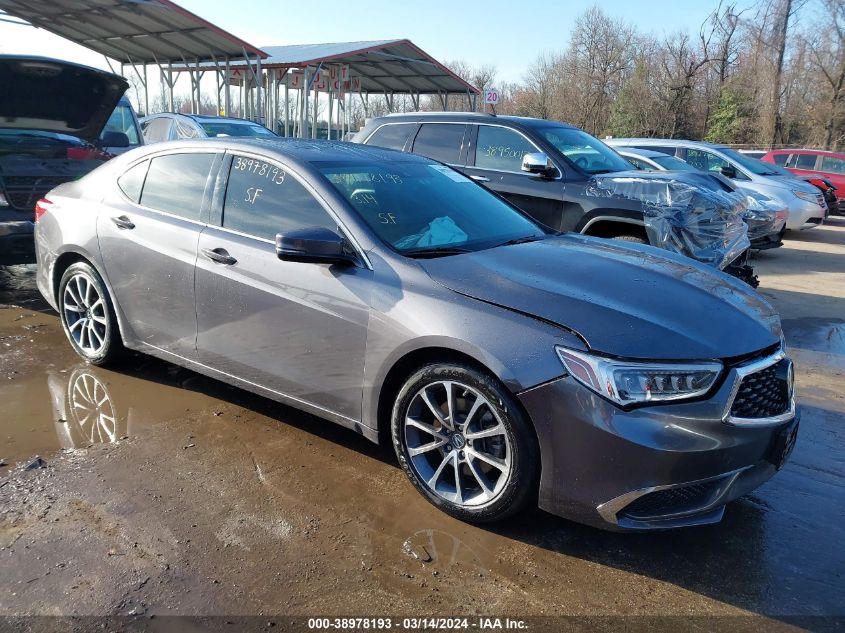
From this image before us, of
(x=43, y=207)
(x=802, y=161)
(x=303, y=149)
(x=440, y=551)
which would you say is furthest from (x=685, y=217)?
(x=802, y=161)

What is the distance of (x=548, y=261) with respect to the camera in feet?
10.9

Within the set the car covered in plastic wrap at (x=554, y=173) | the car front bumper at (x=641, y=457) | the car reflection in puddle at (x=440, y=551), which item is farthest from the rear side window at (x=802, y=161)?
the car reflection in puddle at (x=440, y=551)

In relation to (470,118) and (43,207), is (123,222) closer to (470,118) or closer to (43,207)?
(43,207)

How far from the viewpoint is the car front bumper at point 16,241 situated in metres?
5.96

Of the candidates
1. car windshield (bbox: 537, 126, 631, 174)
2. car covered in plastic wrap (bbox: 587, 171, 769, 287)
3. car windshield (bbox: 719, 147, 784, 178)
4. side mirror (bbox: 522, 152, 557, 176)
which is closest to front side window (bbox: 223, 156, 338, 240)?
side mirror (bbox: 522, 152, 557, 176)

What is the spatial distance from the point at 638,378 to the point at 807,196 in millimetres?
12829

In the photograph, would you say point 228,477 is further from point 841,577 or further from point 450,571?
point 841,577

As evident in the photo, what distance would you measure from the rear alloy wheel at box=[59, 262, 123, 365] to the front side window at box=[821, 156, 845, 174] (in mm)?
19167

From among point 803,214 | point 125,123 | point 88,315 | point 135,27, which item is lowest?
point 88,315

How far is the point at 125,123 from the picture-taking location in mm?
8500

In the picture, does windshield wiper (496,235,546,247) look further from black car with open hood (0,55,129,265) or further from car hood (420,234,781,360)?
black car with open hood (0,55,129,265)

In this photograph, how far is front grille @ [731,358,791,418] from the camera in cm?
261

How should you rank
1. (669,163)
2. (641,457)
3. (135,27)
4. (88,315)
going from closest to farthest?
(641,457) → (88,315) → (669,163) → (135,27)

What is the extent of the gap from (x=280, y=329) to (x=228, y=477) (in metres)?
0.80
